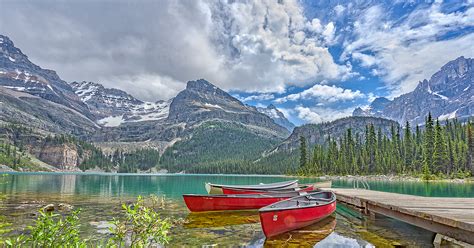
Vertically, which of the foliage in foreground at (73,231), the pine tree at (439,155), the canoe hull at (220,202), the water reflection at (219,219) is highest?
the pine tree at (439,155)

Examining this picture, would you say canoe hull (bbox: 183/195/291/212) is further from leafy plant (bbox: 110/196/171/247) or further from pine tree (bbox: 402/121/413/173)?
pine tree (bbox: 402/121/413/173)

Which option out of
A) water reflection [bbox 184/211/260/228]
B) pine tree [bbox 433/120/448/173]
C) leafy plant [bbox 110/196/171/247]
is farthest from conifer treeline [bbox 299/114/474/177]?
leafy plant [bbox 110/196/171/247]

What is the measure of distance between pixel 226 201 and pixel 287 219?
10111 mm

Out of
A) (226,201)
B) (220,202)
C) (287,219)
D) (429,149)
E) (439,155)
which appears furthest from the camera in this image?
(429,149)

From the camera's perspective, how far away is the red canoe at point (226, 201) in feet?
84.6

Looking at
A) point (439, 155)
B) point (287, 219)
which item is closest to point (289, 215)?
point (287, 219)

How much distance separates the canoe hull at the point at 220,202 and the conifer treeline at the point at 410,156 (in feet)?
270

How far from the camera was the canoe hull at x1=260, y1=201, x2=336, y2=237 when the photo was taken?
1614 centimetres

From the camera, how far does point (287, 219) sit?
1727cm

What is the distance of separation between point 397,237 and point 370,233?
159cm

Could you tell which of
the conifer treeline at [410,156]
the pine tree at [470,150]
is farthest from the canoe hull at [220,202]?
the pine tree at [470,150]

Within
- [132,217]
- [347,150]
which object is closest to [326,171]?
[347,150]

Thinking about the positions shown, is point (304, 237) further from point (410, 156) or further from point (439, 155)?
point (410, 156)

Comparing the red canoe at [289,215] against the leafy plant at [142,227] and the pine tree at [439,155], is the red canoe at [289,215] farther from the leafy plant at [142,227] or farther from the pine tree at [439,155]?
the pine tree at [439,155]
